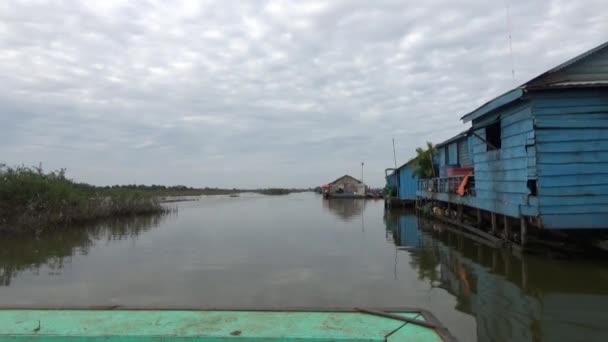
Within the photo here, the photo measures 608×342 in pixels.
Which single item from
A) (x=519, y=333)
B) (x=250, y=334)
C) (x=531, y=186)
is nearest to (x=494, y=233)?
(x=531, y=186)

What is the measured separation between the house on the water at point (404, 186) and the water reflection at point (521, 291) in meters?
17.0

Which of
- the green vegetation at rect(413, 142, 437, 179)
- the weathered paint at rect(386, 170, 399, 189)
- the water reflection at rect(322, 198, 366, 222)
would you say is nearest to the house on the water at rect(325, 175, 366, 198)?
the water reflection at rect(322, 198, 366, 222)

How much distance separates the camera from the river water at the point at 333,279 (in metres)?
5.86

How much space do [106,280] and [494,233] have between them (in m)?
10.5

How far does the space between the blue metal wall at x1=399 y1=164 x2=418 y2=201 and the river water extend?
1428 cm

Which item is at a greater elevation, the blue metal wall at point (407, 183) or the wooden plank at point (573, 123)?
the wooden plank at point (573, 123)

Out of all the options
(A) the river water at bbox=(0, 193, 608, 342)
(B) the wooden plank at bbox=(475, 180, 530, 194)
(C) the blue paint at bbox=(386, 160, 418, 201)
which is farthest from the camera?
(C) the blue paint at bbox=(386, 160, 418, 201)

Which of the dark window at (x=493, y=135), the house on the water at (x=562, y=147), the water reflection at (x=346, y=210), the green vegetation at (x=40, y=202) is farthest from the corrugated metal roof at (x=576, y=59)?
the green vegetation at (x=40, y=202)

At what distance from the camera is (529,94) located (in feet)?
30.1

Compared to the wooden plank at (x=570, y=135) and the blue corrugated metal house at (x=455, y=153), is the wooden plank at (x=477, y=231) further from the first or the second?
the wooden plank at (x=570, y=135)

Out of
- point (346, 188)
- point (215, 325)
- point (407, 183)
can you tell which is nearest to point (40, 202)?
point (215, 325)

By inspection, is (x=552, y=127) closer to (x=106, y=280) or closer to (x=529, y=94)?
(x=529, y=94)

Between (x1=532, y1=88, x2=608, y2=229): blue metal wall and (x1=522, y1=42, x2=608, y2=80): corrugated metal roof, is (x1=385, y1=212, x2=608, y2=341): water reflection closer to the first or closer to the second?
(x1=532, y1=88, x2=608, y2=229): blue metal wall

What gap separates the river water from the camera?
5859mm
